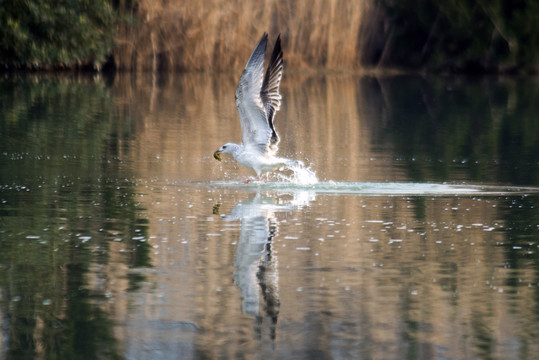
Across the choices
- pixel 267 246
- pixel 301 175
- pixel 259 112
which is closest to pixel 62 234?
pixel 267 246

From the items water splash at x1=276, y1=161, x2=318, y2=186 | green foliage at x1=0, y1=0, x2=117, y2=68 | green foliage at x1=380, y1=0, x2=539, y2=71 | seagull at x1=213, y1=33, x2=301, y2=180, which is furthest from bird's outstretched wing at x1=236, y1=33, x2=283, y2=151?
green foliage at x1=380, y1=0, x2=539, y2=71

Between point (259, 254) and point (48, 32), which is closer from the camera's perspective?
point (259, 254)

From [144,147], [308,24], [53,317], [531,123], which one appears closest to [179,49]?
[308,24]

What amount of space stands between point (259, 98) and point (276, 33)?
23.3m

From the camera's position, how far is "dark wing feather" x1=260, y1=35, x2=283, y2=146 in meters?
12.8

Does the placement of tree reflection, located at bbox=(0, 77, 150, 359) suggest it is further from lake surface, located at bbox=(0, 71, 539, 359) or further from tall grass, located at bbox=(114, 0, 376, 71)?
tall grass, located at bbox=(114, 0, 376, 71)

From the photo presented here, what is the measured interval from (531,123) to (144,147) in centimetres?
769

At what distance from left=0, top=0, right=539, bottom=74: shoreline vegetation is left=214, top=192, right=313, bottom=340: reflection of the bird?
20.3 metres

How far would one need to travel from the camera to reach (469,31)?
3906 centimetres

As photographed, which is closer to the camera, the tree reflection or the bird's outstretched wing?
the tree reflection

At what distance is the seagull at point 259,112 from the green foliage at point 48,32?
59.7 feet

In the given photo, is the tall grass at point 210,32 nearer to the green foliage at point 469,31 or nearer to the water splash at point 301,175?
the green foliage at point 469,31

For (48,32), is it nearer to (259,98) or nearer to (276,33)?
(276,33)

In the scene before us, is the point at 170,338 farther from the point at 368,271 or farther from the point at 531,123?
the point at 531,123
